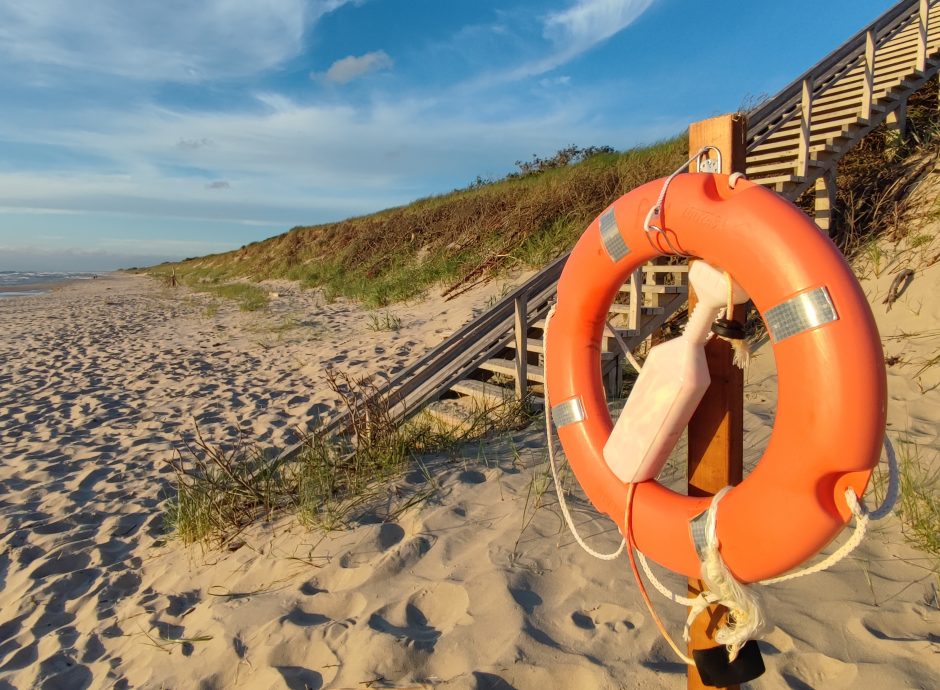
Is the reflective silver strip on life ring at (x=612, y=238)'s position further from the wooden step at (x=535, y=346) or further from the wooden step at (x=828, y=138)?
→ the wooden step at (x=828, y=138)

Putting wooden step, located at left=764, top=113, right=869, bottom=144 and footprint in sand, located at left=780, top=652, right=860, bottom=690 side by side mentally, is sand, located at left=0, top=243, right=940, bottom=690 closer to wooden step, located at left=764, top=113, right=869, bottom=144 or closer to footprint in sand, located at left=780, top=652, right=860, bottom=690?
footprint in sand, located at left=780, top=652, right=860, bottom=690

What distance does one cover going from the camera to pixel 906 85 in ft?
20.8

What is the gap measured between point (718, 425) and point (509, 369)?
10.3 ft

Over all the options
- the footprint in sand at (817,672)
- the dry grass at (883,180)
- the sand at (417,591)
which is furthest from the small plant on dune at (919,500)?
the dry grass at (883,180)

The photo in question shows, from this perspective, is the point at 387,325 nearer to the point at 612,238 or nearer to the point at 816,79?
the point at 816,79

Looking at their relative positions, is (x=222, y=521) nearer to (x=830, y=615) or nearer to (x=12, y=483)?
(x=12, y=483)

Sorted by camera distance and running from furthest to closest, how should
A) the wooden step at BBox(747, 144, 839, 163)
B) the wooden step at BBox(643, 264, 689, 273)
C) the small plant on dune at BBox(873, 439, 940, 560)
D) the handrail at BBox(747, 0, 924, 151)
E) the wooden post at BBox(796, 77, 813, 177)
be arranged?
the handrail at BBox(747, 0, 924, 151)
the wooden step at BBox(747, 144, 839, 163)
the wooden post at BBox(796, 77, 813, 177)
the wooden step at BBox(643, 264, 689, 273)
the small plant on dune at BBox(873, 439, 940, 560)

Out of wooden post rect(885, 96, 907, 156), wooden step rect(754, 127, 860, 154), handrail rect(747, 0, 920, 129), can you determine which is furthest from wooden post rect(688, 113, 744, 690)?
wooden post rect(885, 96, 907, 156)

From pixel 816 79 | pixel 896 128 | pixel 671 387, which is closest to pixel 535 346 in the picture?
pixel 671 387

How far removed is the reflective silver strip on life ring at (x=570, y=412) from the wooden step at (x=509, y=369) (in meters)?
2.39

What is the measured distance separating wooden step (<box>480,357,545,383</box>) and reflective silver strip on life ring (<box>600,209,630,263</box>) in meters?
2.62

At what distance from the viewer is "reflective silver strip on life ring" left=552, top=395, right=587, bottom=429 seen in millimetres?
2031

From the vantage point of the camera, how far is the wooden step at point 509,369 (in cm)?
464

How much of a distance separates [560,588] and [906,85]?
268 inches
